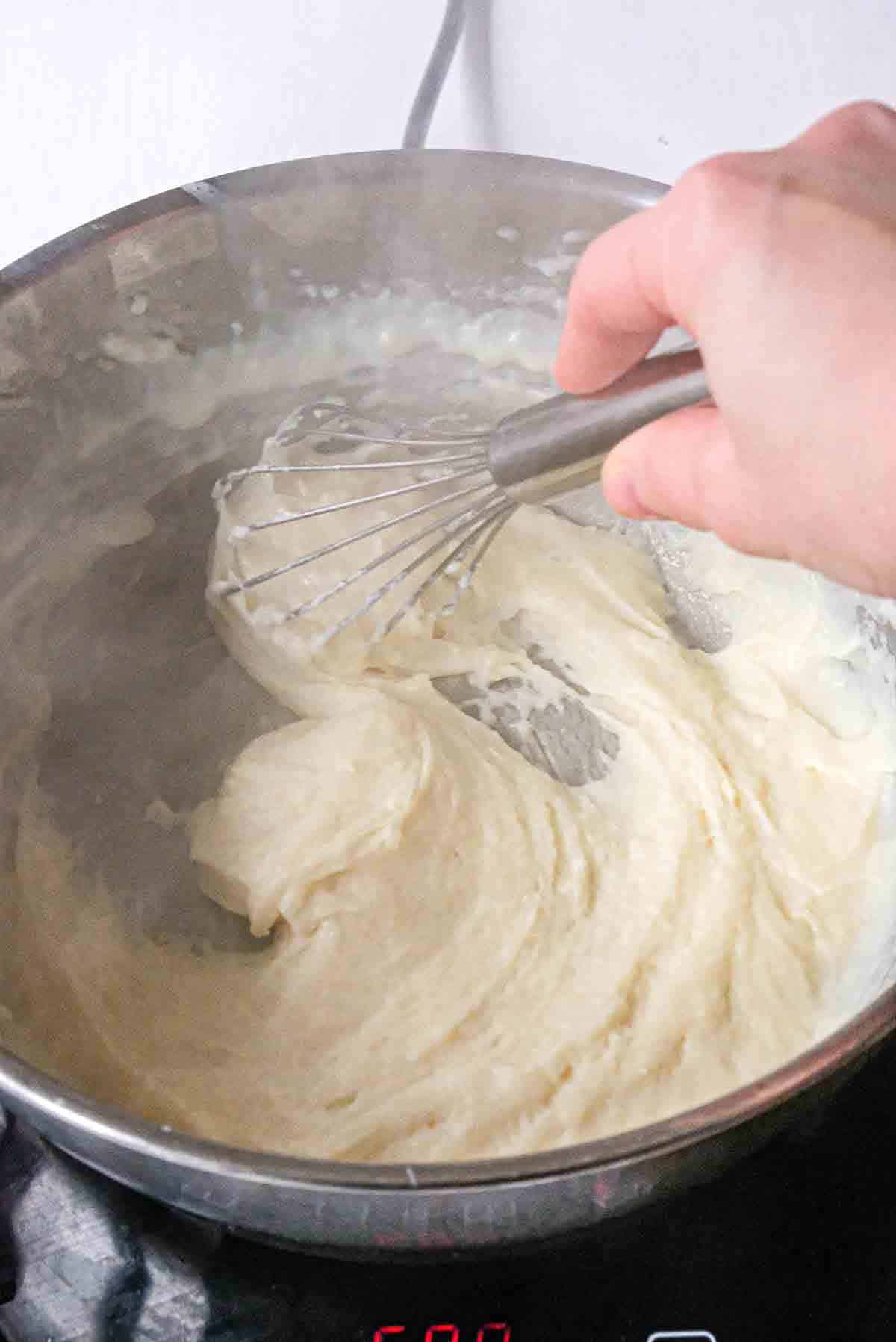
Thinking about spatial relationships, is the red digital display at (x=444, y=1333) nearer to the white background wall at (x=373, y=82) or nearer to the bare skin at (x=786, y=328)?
the bare skin at (x=786, y=328)

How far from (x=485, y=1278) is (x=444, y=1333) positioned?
5cm

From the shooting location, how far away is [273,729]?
52.4 inches

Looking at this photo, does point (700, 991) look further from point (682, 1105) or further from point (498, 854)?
point (498, 854)

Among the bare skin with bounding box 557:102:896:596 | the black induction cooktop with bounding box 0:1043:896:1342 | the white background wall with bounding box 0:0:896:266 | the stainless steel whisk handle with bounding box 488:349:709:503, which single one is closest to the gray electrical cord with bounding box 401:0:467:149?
the white background wall with bounding box 0:0:896:266

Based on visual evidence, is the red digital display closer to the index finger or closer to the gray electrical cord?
the index finger

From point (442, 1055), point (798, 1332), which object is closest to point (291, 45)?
point (442, 1055)

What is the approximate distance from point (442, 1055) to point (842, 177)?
75 centimetres

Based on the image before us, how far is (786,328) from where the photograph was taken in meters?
0.55

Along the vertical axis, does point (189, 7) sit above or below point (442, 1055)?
above

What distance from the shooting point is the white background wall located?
50.4 inches

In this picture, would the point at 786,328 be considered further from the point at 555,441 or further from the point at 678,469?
the point at 555,441

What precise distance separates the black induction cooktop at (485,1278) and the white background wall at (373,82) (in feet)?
3.64

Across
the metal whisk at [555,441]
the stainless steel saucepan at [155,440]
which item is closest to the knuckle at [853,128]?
the metal whisk at [555,441]

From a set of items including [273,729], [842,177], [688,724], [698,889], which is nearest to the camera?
[842,177]
